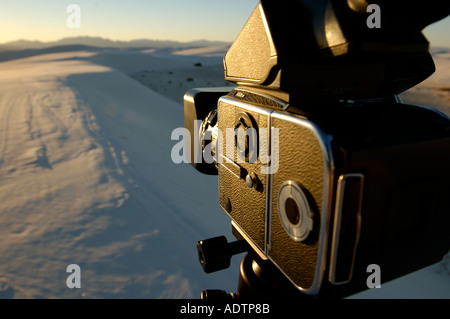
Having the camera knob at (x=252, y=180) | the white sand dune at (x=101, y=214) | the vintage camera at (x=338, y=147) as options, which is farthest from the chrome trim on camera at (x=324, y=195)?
the white sand dune at (x=101, y=214)

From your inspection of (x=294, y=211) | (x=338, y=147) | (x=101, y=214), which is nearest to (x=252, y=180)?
(x=294, y=211)

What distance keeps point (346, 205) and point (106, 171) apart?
264cm

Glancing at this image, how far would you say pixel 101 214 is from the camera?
6.97 ft

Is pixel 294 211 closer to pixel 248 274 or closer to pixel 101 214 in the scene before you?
pixel 248 274

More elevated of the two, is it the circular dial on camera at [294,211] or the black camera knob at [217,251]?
the circular dial on camera at [294,211]

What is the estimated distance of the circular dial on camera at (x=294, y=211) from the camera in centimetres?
51

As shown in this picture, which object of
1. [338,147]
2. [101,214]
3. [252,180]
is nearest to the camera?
[338,147]

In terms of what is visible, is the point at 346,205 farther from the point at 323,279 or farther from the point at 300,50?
the point at 300,50

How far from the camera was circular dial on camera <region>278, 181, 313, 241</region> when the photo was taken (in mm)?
511

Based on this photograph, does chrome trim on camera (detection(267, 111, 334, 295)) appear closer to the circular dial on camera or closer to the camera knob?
the circular dial on camera

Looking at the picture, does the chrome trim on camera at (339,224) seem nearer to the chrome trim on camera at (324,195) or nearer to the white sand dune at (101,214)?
the chrome trim on camera at (324,195)

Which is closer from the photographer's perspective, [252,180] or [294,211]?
[294,211]

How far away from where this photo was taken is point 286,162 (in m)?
0.56

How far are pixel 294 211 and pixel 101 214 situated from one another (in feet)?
6.24
